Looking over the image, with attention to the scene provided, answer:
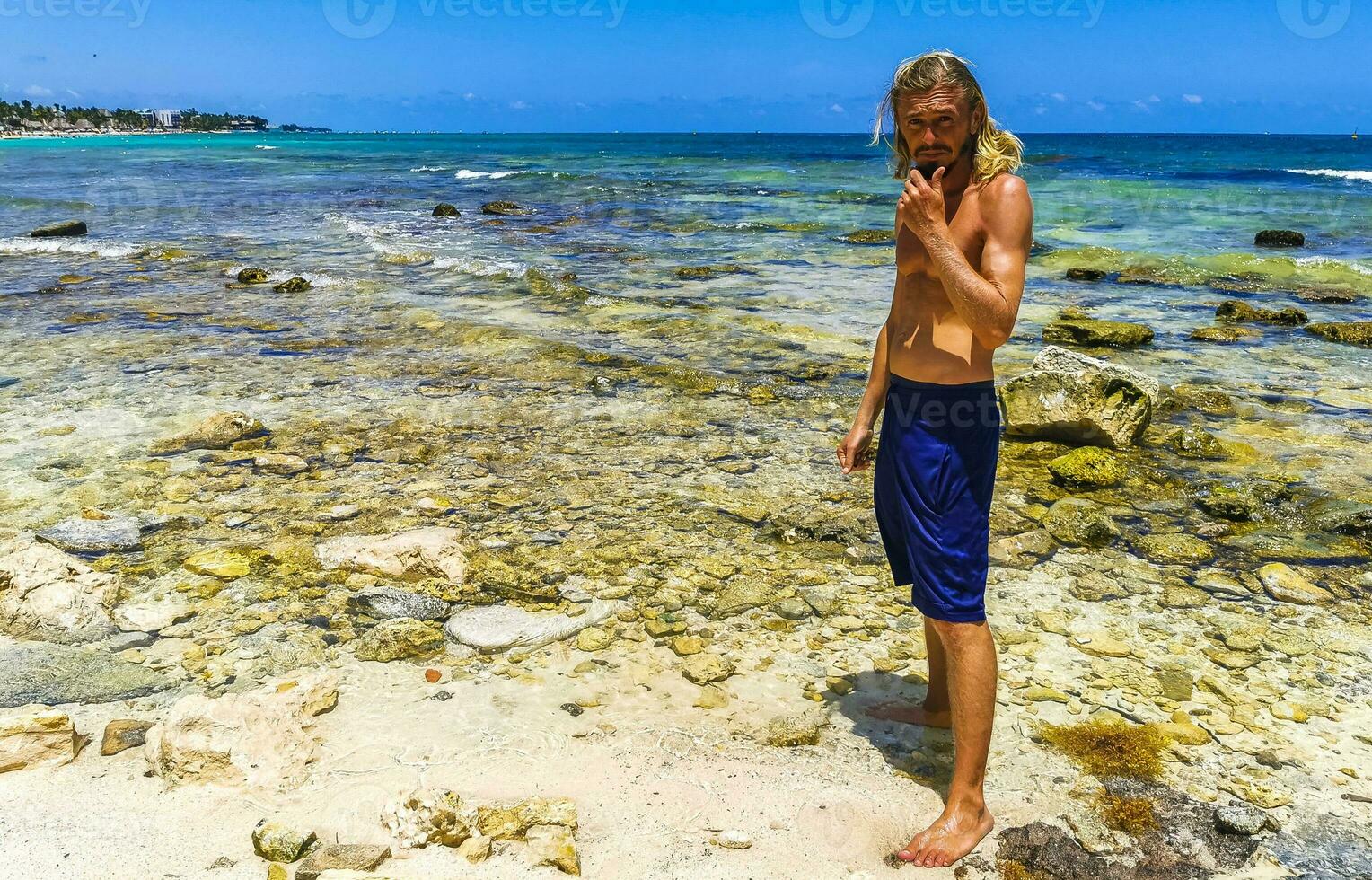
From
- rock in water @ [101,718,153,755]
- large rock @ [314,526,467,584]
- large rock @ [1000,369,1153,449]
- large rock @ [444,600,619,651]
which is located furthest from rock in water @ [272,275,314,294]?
rock in water @ [101,718,153,755]

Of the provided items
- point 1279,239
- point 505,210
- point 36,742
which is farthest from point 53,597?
point 505,210

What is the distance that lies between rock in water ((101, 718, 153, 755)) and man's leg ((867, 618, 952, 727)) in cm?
256

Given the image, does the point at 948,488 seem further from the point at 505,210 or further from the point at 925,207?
the point at 505,210

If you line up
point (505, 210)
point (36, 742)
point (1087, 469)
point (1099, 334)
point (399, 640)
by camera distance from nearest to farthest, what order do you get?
point (36, 742), point (399, 640), point (1087, 469), point (1099, 334), point (505, 210)

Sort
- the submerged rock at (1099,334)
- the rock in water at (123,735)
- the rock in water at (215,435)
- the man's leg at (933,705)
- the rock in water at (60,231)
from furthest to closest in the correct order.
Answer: the rock in water at (60,231) → the submerged rock at (1099,334) → the rock in water at (215,435) → the man's leg at (933,705) → the rock in water at (123,735)

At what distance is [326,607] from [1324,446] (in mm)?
6379

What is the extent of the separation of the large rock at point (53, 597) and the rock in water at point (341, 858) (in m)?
1.82

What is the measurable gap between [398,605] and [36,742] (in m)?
1.40

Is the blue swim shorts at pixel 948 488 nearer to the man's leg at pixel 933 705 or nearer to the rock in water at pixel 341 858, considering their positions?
the man's leg at pixel 933 705

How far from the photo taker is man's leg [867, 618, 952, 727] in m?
3.31

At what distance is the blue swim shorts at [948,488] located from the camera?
2711mm

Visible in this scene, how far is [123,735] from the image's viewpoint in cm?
313

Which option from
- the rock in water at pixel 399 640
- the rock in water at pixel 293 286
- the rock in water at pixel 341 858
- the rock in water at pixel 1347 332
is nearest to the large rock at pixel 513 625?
the rock in water at pixel 399 640

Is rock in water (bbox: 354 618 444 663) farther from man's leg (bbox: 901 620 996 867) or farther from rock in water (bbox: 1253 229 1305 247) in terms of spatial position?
rock in water (bbox: 1253 229 1305 247)
